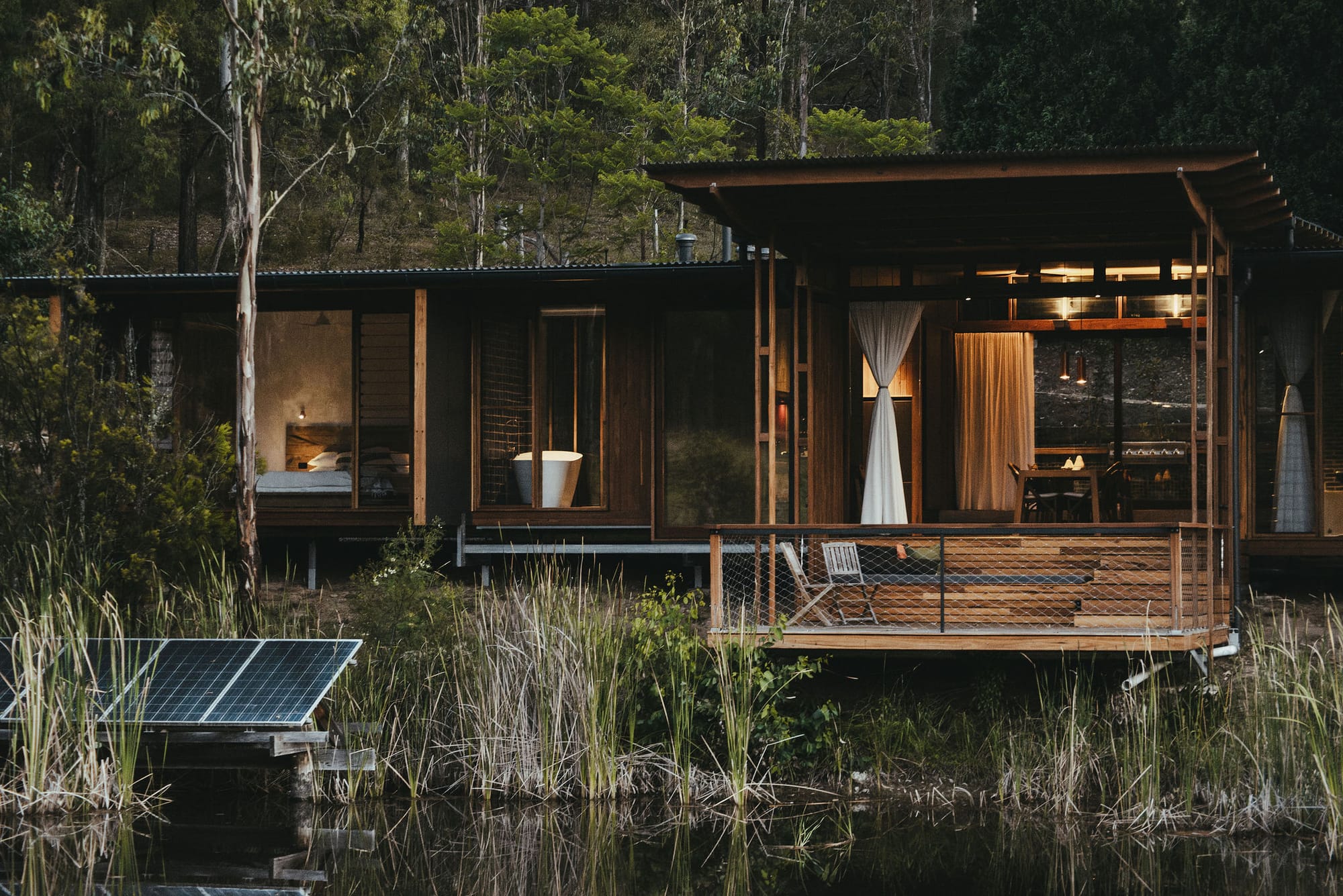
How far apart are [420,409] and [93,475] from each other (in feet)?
8.71

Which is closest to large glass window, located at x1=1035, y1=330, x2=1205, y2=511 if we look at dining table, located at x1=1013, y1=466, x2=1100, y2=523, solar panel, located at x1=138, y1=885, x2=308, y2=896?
dining table, located at x1=1013, y1=466, x2=1100, y2=523

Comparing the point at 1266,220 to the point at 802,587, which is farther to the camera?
the point at 1266,220

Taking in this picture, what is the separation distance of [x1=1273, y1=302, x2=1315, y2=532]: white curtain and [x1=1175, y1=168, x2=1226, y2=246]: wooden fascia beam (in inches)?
96.0

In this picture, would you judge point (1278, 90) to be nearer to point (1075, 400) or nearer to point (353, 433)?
point (1075, 400)

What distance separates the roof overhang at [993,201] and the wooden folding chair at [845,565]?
6.59 ft

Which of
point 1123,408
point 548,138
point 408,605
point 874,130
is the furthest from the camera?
point 548,138

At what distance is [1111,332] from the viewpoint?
14.5m

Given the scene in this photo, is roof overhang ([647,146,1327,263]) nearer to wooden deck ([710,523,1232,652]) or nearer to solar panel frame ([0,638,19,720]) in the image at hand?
wooden deck ([710,523,1232,652])

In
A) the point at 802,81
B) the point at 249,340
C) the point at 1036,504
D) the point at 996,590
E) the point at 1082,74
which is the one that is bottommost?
the point at 996,590

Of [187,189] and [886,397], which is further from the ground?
[187,189]

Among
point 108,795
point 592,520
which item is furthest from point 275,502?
point 108,795

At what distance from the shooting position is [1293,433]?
469 inches

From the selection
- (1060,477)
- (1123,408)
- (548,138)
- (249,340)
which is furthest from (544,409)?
(548,138)

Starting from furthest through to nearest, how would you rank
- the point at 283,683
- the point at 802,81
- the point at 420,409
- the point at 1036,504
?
1. the point at 802,81
2. the point at 1036,504
3. the point at 420,409
4. the point at 283,683
